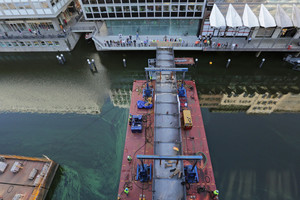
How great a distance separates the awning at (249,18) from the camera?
3909 centimetres

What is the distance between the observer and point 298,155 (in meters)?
28.2

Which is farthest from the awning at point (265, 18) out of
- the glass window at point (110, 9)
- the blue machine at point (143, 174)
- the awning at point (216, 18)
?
the blue machine at point (143, 174)

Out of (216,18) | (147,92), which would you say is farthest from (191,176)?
(216,18)

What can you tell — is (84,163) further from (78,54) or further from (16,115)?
(78,54)

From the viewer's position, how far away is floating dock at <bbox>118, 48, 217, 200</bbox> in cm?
2142

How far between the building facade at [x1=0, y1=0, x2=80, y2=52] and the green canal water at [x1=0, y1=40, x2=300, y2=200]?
2957 mm

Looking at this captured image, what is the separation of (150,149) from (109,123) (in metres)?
10.4

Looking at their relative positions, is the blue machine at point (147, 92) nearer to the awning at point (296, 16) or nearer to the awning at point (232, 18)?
the awning at point (232, 18)

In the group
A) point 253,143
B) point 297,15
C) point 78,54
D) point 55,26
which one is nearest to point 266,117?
point 253,143

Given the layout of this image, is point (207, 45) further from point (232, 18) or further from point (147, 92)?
point (147, 92)

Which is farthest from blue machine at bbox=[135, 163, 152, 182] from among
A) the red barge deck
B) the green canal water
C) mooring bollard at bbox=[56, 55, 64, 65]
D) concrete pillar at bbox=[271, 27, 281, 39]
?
concrete pillar at bbox=[271, 27, 281, 39]

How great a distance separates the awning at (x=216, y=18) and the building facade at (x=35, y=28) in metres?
40.3

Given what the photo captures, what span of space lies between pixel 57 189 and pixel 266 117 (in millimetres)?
40279

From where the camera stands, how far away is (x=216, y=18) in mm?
39844
